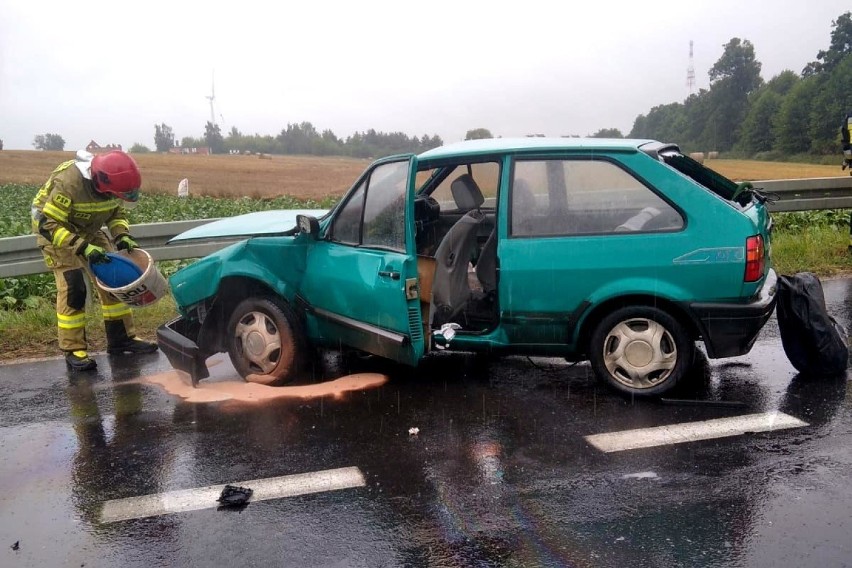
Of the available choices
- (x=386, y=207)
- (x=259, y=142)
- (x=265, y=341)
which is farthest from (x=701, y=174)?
(x=259, y=142)

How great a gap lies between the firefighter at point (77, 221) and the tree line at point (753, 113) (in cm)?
1013

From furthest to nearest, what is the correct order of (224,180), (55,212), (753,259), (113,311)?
(224,180), (113,311), (55,212), (753,259)

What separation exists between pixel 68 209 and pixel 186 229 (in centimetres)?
257

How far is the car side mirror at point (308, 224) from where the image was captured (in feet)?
16.6

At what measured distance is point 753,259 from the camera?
432 centimetres

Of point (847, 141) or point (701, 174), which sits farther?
point (847, 141)

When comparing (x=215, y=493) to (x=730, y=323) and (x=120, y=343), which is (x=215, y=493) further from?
(x=120, y=343)

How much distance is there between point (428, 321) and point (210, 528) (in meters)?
2.16

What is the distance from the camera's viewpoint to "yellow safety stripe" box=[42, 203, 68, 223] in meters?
5.83

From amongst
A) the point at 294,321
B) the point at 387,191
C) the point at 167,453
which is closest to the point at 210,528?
the point at 167,453

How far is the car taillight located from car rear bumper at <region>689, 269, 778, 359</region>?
0.16 metres

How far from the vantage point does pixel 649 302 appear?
14.9 ft

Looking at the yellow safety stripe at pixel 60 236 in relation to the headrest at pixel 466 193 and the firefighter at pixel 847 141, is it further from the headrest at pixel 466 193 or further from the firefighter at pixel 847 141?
the firefighter at pixel 847 141

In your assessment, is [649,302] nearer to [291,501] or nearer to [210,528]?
[291,501]
